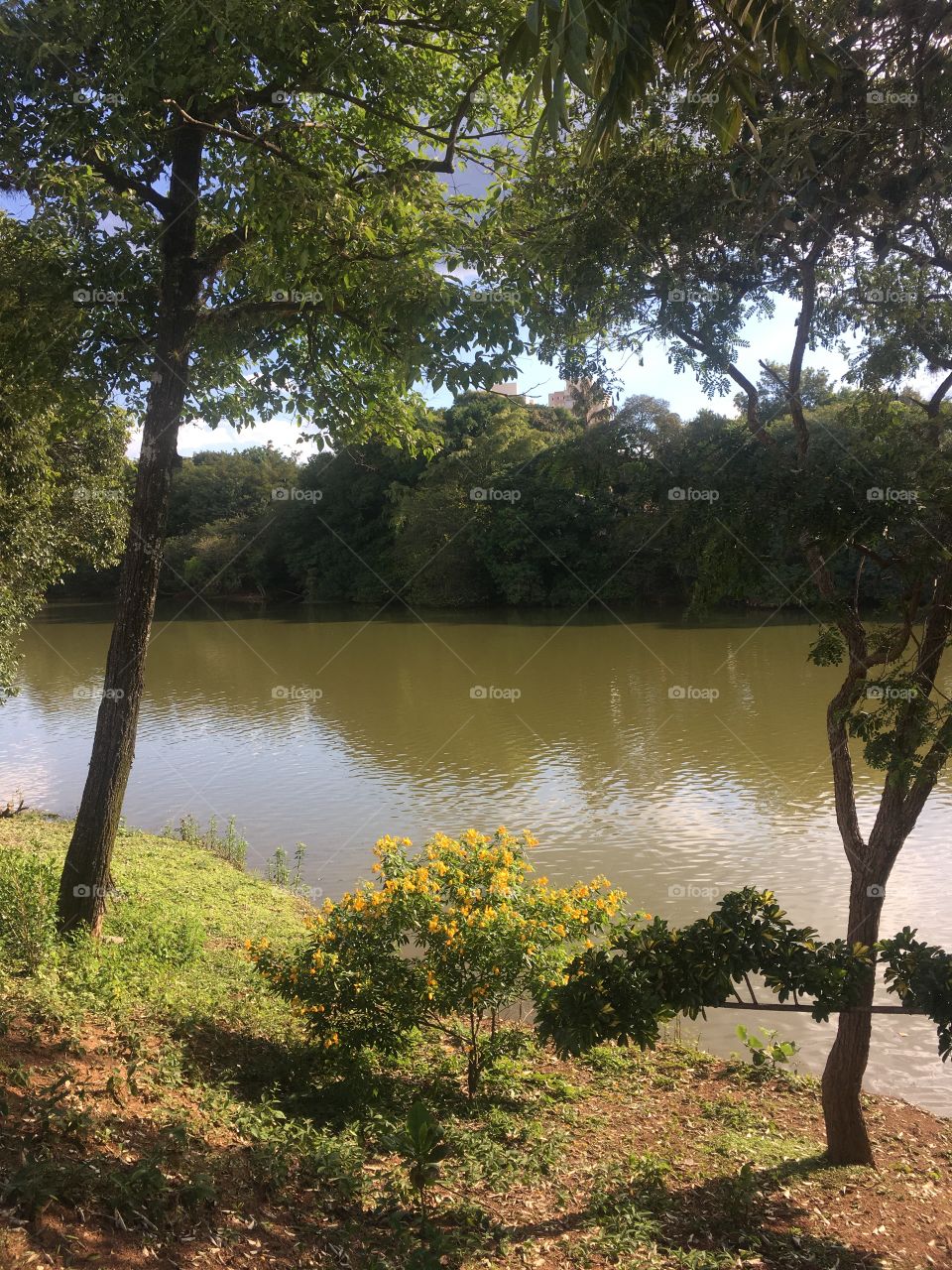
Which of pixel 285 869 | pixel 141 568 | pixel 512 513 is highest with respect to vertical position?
pixel 512 513

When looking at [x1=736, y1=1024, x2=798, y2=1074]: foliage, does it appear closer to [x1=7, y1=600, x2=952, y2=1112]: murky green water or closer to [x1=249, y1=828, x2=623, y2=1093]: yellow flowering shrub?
[x1=7, y1=600, x2=952, y2=1112]: murky green water

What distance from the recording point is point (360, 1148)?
416 centimetres

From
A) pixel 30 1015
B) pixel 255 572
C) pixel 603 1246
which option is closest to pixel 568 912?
pixel 603 1246

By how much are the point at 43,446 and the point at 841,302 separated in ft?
25.0

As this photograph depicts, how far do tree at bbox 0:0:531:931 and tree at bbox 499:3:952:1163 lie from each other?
93 centimetres

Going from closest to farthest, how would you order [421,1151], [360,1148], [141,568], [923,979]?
[421,1151] → [923,979] → [360,1148] → [141,568]

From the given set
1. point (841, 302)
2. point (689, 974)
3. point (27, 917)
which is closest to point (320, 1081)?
point (27, 917)

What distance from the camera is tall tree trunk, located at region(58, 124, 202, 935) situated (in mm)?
5996

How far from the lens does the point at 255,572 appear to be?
5356 cm

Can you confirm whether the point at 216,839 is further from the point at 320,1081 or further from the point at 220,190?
the point at 220,190

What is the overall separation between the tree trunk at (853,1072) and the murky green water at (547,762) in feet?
5.20

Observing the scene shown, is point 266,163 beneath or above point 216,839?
above

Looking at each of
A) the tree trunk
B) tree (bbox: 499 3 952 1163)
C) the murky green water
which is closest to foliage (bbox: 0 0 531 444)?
tree (bbox: 499 3 952 1163)

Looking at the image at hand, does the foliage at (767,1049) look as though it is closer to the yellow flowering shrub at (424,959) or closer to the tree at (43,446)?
the yellow flowering shrub at (424,959)
